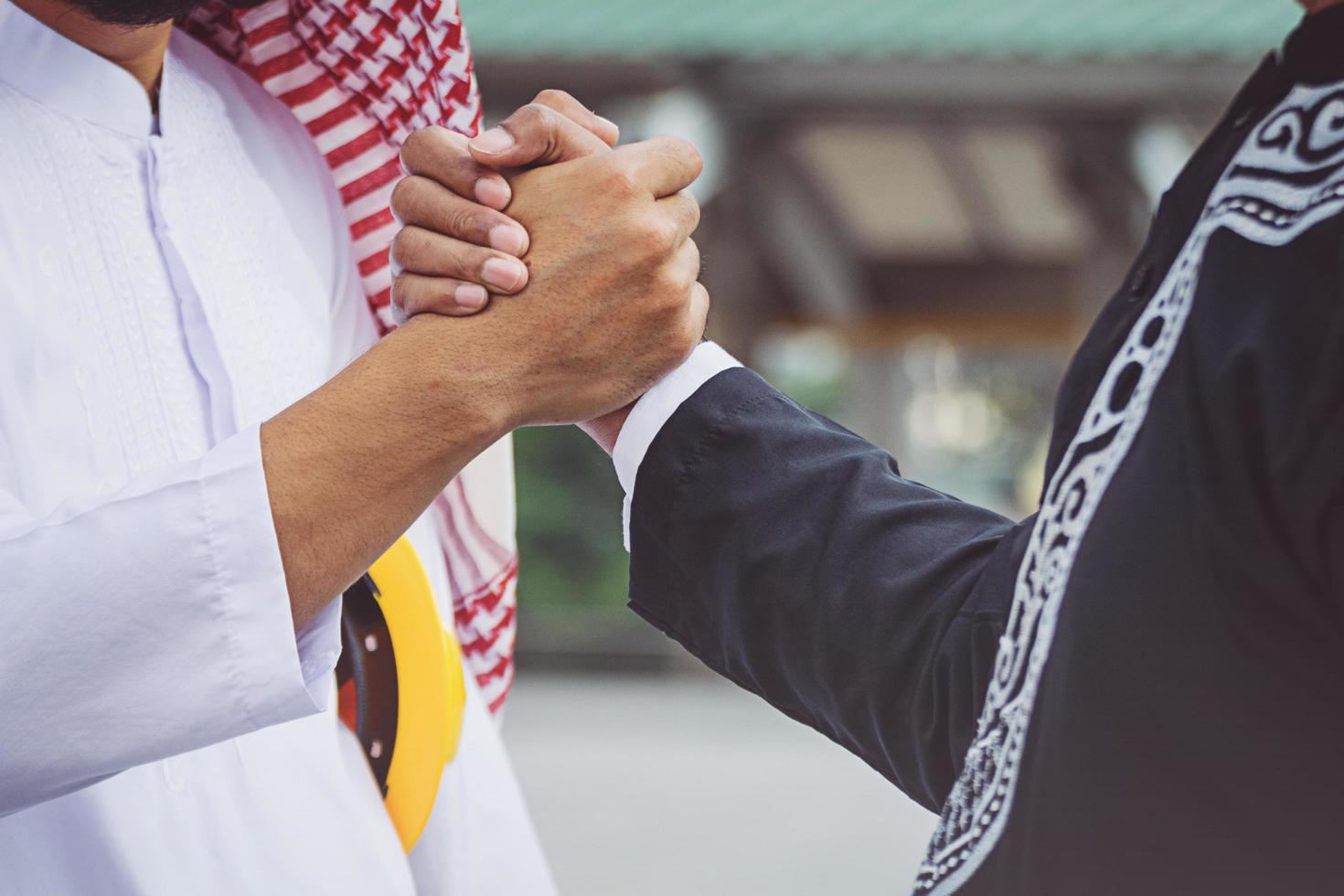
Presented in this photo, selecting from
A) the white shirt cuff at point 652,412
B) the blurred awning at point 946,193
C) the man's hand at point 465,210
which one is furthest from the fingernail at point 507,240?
the blurred awning at point 946,193

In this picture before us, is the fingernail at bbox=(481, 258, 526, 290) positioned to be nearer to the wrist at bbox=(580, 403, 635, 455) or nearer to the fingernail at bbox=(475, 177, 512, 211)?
the fingernail at bbox=(475, 177, 512, 211)

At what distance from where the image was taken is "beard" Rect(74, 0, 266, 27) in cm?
121

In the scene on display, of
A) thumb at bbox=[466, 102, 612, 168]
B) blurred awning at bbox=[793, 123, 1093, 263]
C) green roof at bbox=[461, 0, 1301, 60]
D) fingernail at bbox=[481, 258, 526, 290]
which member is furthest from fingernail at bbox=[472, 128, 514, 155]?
blurred awning at bbox=[793, 123, 1093, 263]

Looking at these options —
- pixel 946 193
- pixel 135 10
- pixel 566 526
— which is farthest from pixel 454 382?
pixel 566 526

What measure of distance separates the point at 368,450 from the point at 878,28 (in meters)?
4.38

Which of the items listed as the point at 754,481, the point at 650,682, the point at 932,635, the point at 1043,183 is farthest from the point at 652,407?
the point at 650,682

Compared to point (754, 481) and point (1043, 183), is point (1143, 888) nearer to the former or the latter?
point (754, 481)

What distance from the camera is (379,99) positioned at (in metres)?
1.53

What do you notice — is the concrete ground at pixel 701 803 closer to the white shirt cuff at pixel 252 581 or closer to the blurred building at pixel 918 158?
the blurred building at pixel 918 158

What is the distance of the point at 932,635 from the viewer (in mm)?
1198

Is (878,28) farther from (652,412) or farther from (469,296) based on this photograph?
(469,296)

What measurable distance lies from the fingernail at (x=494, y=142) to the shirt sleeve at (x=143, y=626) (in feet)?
1.10

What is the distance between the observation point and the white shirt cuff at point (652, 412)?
138 centimetres

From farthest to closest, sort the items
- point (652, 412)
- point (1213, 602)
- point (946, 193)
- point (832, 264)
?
point (832, 264)
point (946, 193)
point (652, 412)
point (1213, 602)
